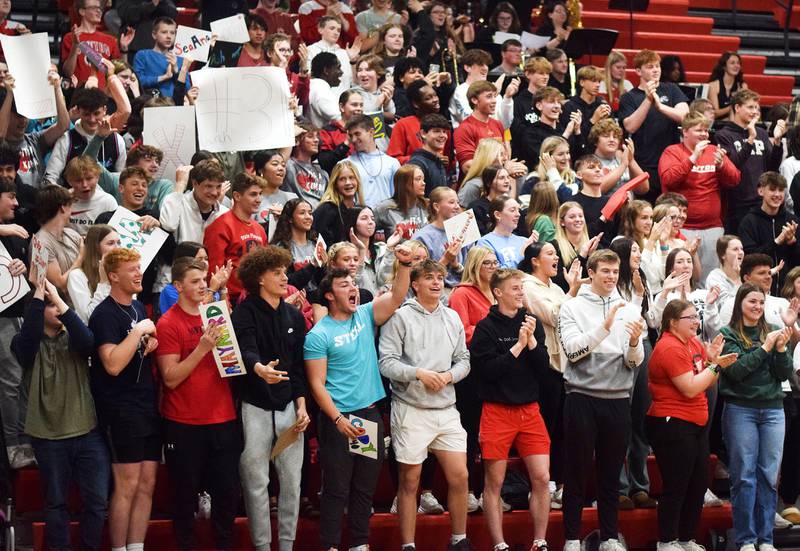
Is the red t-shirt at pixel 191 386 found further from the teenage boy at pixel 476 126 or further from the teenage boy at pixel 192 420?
the teenage boy at pixel 476 126

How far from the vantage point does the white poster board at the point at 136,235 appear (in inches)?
321

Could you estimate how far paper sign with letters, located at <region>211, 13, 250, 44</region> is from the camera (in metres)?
11.9

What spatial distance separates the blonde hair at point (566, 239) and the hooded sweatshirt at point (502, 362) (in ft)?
4.58

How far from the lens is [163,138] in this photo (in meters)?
9.95

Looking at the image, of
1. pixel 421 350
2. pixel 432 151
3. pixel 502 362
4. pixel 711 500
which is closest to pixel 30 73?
pixel 432 151

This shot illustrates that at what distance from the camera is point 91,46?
11.4m

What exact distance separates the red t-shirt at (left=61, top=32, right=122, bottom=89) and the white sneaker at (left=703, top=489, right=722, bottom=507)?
6073mm

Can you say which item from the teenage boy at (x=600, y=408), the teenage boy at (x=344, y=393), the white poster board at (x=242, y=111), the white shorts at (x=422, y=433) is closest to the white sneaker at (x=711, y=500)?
the teenage boy at (x=600, y=408)

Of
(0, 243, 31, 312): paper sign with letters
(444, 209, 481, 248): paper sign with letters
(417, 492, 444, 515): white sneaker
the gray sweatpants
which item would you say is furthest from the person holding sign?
(444, 209, 481, 248): paper sign with letters

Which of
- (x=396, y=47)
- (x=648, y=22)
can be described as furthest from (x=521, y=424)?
(x=648, y=22)

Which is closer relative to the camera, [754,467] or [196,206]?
[754,467]

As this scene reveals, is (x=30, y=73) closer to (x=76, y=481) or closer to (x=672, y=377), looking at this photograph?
(x=76, y=481)

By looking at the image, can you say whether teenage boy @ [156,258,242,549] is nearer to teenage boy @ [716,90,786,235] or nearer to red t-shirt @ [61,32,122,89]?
red t-shirt @ [61,32,122,89]

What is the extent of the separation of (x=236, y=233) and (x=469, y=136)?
3085 millimetres
